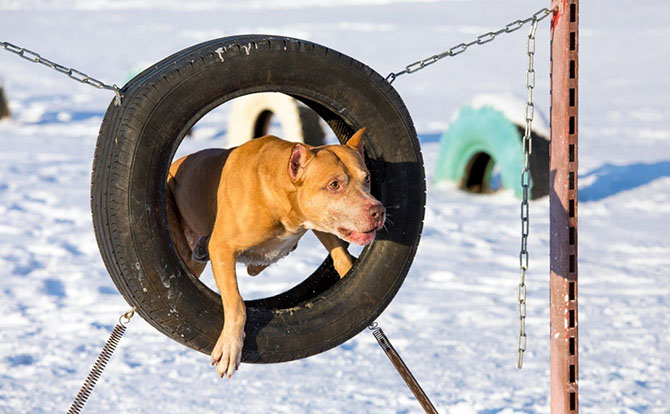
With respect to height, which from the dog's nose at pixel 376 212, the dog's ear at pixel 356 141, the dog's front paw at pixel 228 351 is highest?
the dog's ear at pixel 356 141

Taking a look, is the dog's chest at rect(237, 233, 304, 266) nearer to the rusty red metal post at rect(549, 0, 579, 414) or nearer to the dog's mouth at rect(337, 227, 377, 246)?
the dog's mouth at rect(337, 227, 377, 246)

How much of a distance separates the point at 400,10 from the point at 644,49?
13.5m

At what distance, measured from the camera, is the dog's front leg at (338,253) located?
355 cm

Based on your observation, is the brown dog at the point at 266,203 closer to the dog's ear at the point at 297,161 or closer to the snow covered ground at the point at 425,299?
the dog's ear at the point at 297,161

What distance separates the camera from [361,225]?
301 cm

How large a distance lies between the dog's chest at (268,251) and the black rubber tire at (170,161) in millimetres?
207

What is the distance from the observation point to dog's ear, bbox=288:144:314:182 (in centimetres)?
302

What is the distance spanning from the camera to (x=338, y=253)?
3.57 meters

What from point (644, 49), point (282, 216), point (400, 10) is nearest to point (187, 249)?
point (282, 216)

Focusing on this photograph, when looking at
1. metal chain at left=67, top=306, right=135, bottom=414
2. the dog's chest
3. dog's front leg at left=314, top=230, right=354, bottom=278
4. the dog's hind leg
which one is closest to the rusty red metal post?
dog's front leg at left=314, top=230, right=354, bottom=278

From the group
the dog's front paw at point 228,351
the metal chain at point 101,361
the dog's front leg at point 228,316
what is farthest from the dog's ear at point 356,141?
the metal chain at point 101,361

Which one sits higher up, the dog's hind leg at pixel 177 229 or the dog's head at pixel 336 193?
the dog's head at pixel 336 193

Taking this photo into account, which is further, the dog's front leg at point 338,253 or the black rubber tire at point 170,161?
the dog's front leg at point 338,253

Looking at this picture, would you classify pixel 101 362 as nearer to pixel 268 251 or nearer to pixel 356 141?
pixel 268 251
